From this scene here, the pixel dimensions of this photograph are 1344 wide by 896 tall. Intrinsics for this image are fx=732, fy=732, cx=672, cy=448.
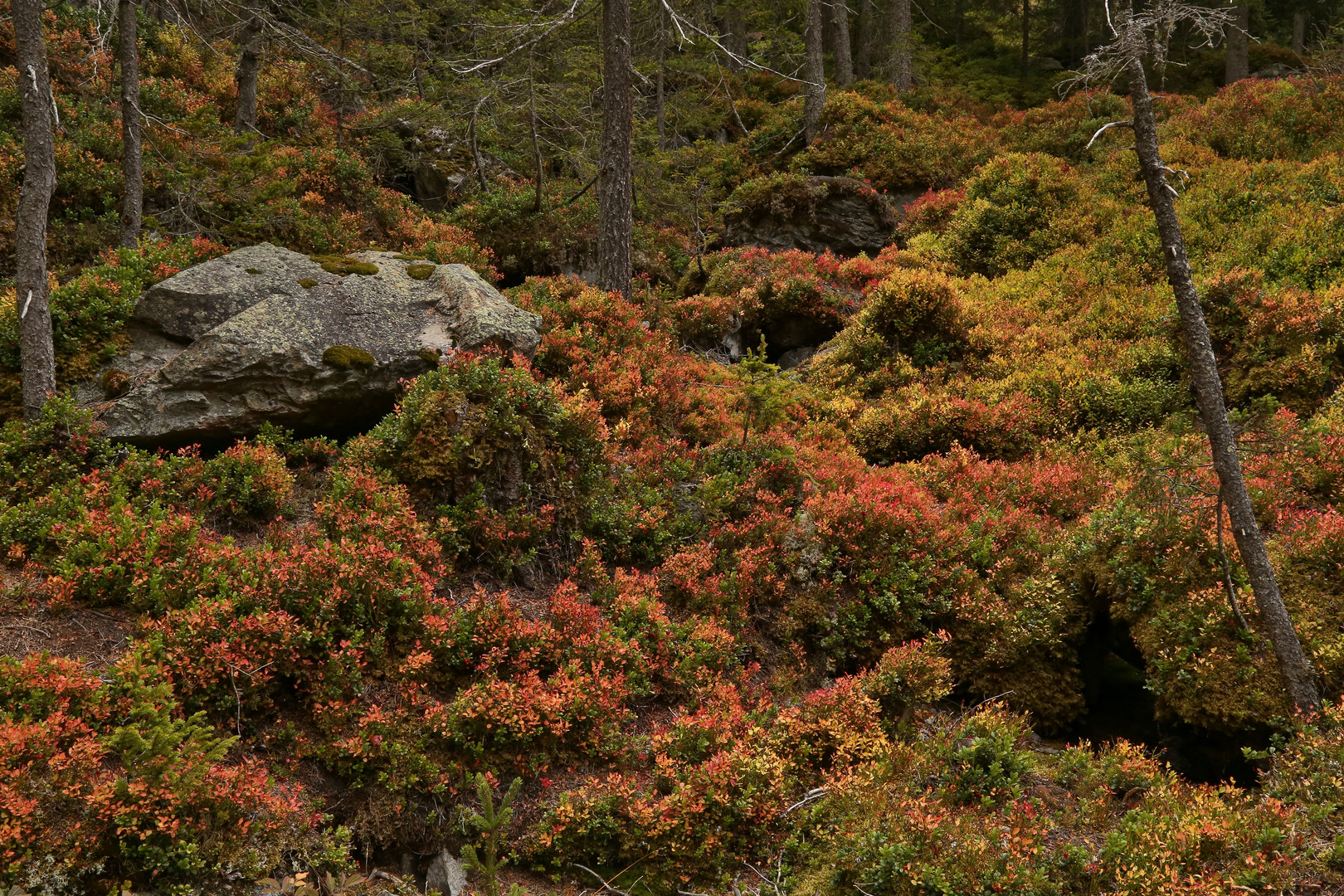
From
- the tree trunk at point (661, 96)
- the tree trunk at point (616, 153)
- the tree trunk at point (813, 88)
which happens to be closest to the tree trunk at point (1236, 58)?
the tree trunk at point (813, 88)

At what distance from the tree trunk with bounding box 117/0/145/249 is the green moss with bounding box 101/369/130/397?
12.4 feet

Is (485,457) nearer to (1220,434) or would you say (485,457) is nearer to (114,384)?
(114,384)

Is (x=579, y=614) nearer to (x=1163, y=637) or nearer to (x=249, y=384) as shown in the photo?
(x=249, y=384)

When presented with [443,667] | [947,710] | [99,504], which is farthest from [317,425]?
[947,710]

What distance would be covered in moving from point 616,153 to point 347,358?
267 inches

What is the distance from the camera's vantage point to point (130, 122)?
1149 centimetres

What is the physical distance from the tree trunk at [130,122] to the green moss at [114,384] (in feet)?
12.4

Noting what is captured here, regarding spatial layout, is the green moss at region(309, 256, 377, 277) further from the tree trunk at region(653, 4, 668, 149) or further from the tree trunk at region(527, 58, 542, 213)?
the tree trunk at region(653, 4, 668, 149)

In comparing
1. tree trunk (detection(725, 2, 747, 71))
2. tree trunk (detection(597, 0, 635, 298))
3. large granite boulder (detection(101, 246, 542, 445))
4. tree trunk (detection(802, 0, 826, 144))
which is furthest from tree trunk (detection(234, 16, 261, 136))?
tree trunk (detection(725, 2, 747, 71))

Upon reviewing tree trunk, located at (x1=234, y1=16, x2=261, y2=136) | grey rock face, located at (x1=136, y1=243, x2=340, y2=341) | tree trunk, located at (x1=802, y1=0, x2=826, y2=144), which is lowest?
grey rock face, located at (x1=136, y1=243, x2=340, y2=341)

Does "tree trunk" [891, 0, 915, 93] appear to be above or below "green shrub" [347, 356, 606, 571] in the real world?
above

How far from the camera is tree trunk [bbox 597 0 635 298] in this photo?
43.1 ft

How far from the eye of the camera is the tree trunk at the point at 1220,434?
6520 mm

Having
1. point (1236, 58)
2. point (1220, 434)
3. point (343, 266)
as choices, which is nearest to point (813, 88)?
point (1236, 58)
